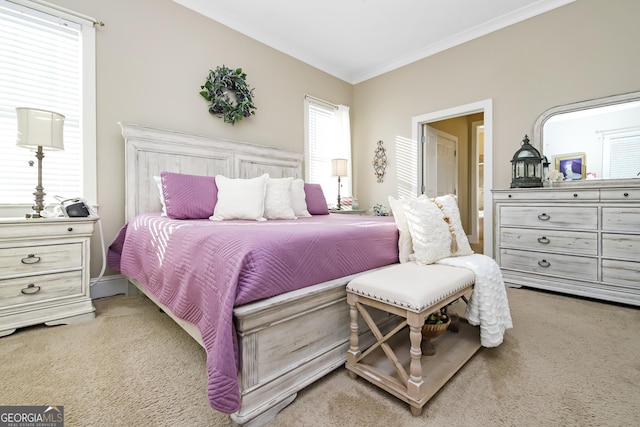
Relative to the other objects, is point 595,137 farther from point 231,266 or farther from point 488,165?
point 231,266

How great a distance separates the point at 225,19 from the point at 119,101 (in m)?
1.51

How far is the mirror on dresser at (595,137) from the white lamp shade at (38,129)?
13.9 ft

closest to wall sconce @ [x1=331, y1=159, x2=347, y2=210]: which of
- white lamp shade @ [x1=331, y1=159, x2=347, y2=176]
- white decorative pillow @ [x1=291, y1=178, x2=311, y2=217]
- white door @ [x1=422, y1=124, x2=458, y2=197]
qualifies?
white lamp shade @ [x1=331, y1=159, x2=347, y2=176]

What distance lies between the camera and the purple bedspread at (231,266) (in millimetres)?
989

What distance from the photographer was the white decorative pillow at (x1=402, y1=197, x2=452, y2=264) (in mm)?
1681

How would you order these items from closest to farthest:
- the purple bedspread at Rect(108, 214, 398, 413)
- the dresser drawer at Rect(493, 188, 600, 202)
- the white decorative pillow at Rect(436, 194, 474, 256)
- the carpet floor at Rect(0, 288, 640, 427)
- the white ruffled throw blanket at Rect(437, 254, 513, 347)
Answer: the purple bedspread at Rect(108, 214, 398, 413) → the carpet floor at Rect(0, 288, 640, 427) → the white ruffled throw blanket at Rect(437, 254, 513, 347) → the white decorative pillow at Rect(436, 194, 474, 256) → the dresser drawer at Rect(493, 188, 600, 202)

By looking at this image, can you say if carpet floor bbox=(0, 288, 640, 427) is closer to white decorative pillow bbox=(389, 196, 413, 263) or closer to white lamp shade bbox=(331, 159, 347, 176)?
white decorative pillow bbox=(389, 196, 413, 263)

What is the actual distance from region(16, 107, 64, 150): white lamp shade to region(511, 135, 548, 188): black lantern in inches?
155

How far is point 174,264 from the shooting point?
145 centimetres

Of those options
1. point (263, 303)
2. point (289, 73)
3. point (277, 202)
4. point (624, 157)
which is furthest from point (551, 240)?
point (289, 73)

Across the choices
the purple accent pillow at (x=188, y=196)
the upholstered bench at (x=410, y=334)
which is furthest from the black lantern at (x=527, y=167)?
the purple accent pillow at (x=188, y=196)

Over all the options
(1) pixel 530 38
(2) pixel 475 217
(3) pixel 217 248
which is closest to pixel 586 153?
(1) pixel 530 38

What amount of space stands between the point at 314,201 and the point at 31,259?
7.29ft

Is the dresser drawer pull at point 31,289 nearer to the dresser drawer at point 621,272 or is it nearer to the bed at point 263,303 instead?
the bed at point 263,303
